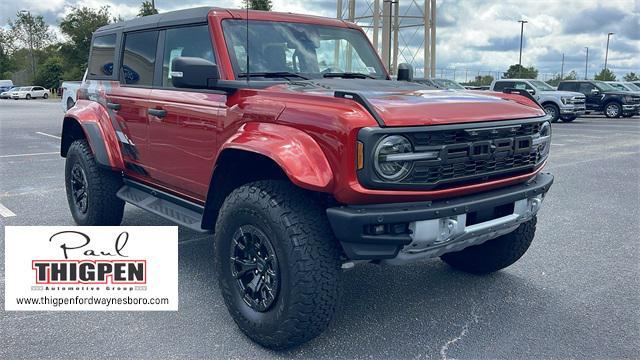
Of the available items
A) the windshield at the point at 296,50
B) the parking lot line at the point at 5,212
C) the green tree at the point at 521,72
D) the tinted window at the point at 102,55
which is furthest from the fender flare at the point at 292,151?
the green tree at the point at 521,72

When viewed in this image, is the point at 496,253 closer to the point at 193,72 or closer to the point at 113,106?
the point at 193,72

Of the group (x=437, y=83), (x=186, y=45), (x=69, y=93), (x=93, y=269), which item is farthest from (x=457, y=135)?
(x=437, y=83)

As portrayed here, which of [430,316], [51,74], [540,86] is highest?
[51,74]

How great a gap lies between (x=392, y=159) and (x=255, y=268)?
3.37 feet

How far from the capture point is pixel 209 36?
4023 millimetres

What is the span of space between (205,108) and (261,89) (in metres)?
0.49

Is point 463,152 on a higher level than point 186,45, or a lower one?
lower

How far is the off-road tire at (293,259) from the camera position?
116 inches

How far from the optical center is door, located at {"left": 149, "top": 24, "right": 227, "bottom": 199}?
3799mm

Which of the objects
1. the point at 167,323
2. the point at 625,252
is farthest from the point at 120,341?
the point at 625,252

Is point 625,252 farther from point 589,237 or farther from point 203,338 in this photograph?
point 203,338

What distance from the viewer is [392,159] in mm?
2859

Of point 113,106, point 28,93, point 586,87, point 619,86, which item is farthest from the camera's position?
point 28,93

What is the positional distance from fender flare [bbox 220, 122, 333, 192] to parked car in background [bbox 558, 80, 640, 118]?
946 inches
